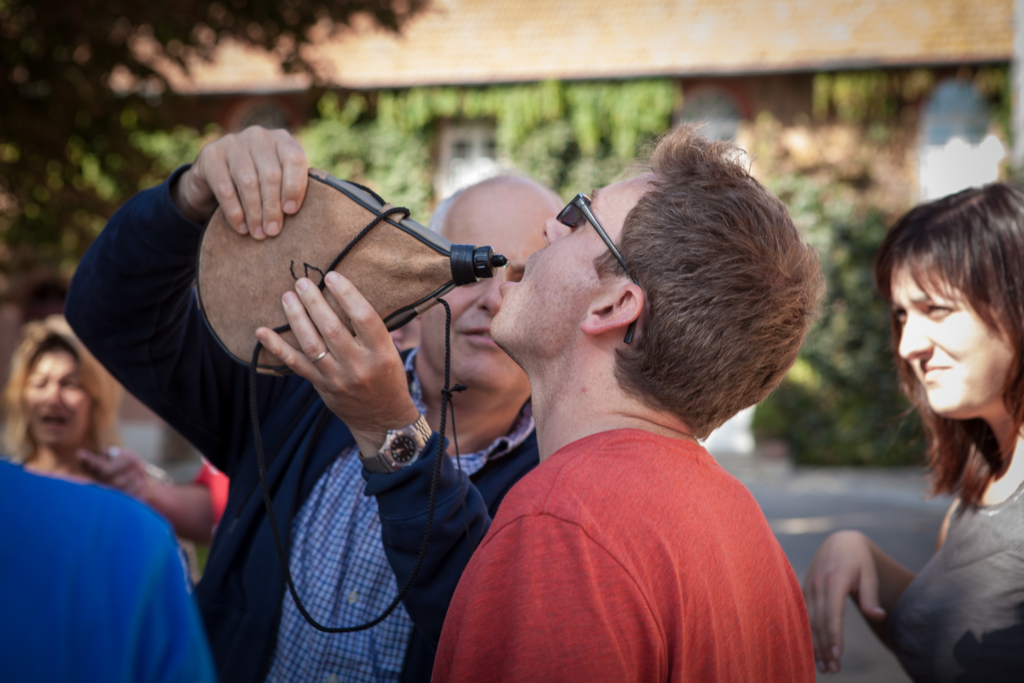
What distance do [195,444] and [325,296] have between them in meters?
0.87

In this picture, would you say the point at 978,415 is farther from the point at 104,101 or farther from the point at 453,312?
the point at 104,101

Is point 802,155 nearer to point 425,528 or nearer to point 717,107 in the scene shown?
point 717,107

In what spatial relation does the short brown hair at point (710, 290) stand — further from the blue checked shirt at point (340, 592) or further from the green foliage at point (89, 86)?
the green foliage at point (89, 86)

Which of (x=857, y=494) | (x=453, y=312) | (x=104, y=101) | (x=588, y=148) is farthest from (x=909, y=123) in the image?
(x=453, y=312)

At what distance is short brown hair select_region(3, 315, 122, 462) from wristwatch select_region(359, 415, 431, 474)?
3279mm

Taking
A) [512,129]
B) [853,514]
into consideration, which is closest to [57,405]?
[853,514]

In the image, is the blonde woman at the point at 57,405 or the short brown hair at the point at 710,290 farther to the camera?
the blonde woman at the point at 57,405

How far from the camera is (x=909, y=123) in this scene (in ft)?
47.4

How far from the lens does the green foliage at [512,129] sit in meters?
14.8

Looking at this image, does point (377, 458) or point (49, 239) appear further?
point (49, 239)

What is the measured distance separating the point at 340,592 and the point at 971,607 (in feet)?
5.21

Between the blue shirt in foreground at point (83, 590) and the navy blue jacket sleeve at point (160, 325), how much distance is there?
1.13 m

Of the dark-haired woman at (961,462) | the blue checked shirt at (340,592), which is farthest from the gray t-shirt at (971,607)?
the blue checked shirt at (340,592)

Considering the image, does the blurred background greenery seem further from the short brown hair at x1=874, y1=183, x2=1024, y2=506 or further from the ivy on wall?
the short brown hair at x1=874, y1=183, x2=1024, y2=506
